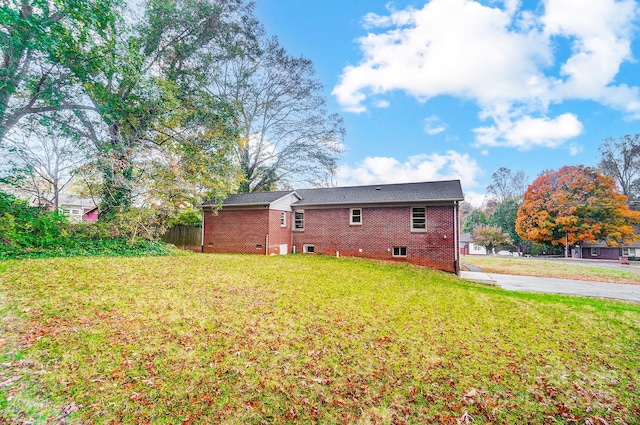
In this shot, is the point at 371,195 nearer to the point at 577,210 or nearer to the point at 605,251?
the point at 577,210

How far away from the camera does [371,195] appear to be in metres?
15.2

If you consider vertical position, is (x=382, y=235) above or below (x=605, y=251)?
above

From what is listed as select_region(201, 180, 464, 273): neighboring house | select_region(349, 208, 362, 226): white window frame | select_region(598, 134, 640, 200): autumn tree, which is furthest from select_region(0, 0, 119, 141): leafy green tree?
select_region(598, 134, 640, 200): autumn tree

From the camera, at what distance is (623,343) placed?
5.34 m

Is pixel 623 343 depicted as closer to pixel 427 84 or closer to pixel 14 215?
pixel 427 84

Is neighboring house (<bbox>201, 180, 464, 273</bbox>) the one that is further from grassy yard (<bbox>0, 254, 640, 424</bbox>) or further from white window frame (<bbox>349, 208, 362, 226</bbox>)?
grassy yard (<bbox>0, 254, 640, 424</bbox>)

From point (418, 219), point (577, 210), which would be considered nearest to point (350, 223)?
point (418, 219)

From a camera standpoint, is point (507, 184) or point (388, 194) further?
point (507, 184)

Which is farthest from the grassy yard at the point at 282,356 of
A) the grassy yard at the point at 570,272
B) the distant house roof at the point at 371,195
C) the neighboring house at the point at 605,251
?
the neighboring house at the point at 605,251

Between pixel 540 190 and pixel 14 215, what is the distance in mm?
43919

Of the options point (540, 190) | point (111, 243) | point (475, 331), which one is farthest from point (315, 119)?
point (540, 190)

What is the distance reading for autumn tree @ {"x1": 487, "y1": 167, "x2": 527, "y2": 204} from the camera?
152ft

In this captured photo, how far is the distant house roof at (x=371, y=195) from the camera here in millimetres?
13523

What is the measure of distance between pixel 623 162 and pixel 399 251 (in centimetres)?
4436
